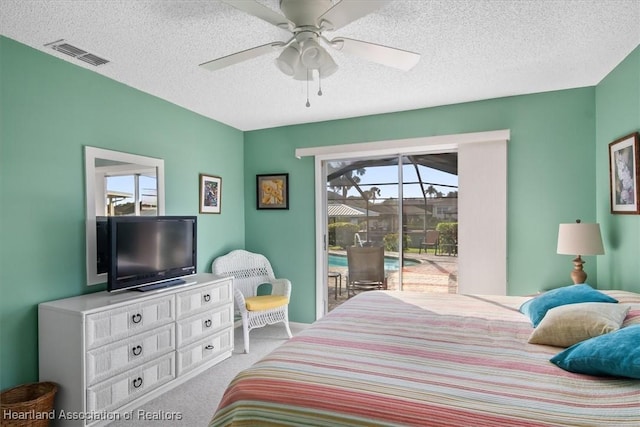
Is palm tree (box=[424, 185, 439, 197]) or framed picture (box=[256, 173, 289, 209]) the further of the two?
framed picture (box=[256, 173, 289, 209])

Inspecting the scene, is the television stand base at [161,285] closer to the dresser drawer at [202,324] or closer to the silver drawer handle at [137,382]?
the dresser drawer at [202,324]

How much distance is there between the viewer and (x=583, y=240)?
276 centimetres

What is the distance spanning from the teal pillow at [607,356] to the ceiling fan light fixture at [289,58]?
188cm

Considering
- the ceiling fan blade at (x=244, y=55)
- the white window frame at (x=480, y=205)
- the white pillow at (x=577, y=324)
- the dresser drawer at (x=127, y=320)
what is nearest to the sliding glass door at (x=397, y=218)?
the white window frame at (x=480, y=205)

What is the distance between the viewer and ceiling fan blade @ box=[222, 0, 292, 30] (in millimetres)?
1534

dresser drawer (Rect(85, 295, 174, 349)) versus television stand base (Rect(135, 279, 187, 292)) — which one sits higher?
television stand base (Rect(135, 279, 187, 292))

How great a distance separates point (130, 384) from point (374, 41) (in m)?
2.96

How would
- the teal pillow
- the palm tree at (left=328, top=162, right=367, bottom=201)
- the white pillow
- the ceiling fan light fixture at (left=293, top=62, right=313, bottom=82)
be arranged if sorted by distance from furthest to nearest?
the palm tree at (left=328, top=162, right=367, bottom=201), the ceiling fan light fixture at (left=293, top=62, right=313, bottom=82), the white pillow, the teal pillow

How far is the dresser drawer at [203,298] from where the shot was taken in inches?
117

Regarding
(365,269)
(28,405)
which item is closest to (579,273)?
(365,269)

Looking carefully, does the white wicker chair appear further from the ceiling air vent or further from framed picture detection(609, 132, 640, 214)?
framed picture detection(609, 132, 640, 214)

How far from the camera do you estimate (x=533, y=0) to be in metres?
1.90

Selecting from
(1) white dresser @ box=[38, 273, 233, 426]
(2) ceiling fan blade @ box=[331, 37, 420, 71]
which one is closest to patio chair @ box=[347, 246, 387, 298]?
(1) white dresser @ box=[38, 273, 233, 426]

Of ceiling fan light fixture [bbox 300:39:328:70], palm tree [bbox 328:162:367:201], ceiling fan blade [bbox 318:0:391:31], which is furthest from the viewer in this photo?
palm tree [bbox 328:162:367:201]
